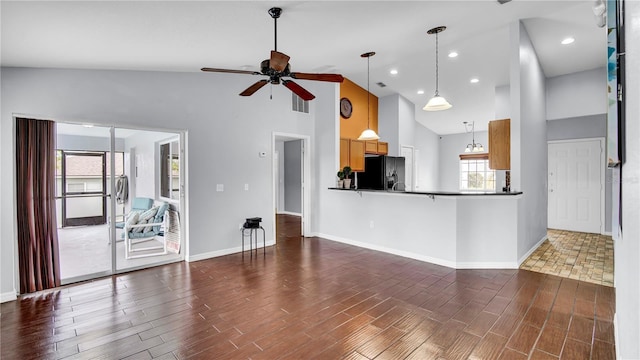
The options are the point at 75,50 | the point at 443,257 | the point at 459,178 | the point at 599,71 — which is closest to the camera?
the point at 75,50

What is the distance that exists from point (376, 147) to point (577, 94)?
3945mm

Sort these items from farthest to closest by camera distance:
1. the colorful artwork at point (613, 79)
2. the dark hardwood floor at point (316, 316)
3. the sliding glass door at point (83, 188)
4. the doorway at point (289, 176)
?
the doorway at point (289, 176)
the sliding glass door at point (83, 188)
the dark hardwood floor at point (316, 316)
the colorful artwork at point (613, 79)

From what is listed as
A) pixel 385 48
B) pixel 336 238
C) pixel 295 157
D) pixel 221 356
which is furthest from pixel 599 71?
pixel 221 356

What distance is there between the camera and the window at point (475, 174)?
9.57m

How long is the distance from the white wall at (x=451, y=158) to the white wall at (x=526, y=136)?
467 centimetres

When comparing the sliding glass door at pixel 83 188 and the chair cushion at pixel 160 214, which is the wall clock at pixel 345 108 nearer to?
the chair cushion at pixel 160 214

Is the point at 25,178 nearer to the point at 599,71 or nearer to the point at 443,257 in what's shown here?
the point at 443,257

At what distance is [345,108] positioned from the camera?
6.41 metres

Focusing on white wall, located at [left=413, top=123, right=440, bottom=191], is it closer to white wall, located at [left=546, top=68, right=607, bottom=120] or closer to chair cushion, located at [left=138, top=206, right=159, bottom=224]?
white wall, located at [left=546, top=68, right=607, bottom=120]

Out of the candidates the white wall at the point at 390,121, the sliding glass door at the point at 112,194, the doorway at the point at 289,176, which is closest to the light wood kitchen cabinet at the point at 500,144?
the white wall at the point at 390,121

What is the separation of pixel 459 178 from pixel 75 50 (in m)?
10.1

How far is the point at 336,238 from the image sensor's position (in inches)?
226

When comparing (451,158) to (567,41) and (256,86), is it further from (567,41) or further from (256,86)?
(256,86)

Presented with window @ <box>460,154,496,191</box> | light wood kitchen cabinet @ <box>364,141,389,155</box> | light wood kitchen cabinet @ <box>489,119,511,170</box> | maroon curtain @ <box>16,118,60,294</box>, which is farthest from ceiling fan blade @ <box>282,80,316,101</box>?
window @ <box>460,154,496,191</box>
